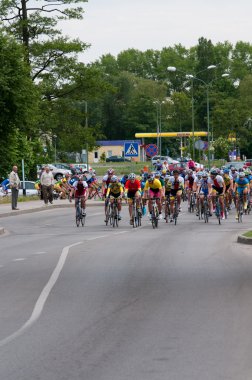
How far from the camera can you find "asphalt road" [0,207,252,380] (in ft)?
29.9

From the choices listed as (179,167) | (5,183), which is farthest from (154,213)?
(5,183)

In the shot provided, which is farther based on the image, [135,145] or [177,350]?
[135,145]

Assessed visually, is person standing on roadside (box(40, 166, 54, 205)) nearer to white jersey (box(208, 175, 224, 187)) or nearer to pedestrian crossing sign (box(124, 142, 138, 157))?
pedestrian crossing sign (box(124, 142, 138, 157))

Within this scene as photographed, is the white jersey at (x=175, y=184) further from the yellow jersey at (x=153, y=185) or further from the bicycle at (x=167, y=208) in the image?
the yellow jersey at (x=153, y=185)

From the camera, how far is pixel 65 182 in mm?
61375

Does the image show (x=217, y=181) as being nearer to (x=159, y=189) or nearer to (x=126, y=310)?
(x=159, y=189)

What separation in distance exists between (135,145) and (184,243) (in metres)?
24.9

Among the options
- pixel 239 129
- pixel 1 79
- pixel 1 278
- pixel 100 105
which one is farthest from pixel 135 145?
pixel 100 105

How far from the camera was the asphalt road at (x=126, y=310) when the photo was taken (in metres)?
9.10

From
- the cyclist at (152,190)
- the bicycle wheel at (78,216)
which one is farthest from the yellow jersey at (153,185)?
the bicycle wheel at (78,216)

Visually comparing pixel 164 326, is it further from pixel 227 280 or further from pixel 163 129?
pixel 163 129

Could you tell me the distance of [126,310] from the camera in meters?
13.1

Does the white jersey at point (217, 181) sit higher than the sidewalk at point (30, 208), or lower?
higher

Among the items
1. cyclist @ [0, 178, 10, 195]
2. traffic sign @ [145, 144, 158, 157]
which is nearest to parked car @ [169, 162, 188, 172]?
traffic sign @ [145, 144, 158, 157]
